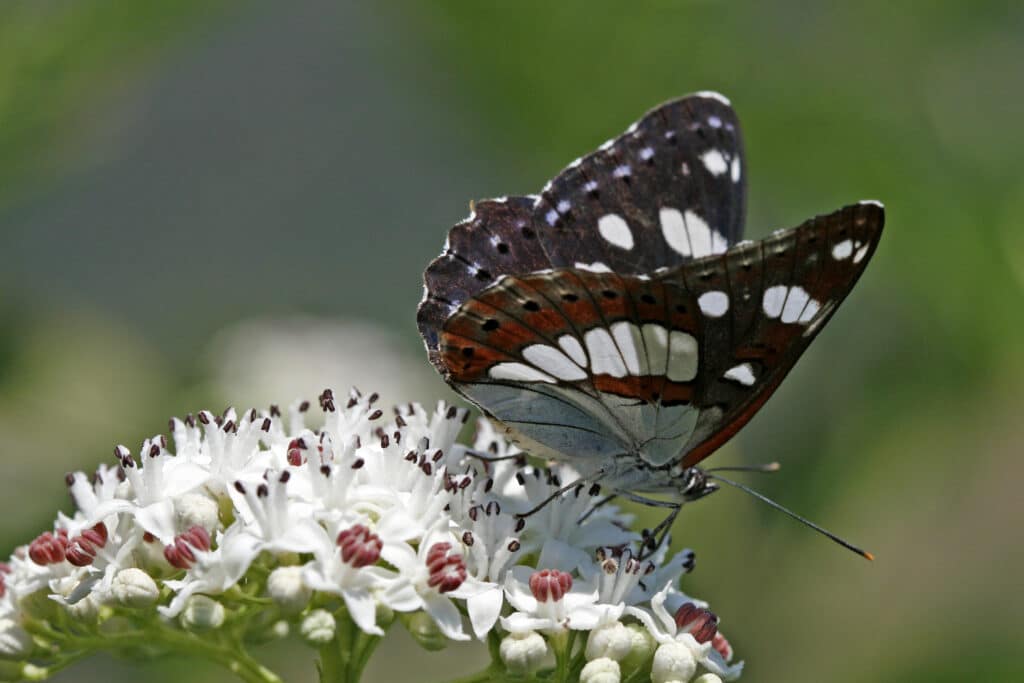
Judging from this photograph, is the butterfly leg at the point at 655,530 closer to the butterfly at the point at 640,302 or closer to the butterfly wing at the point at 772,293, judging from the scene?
the butterfly at the point at 640,302

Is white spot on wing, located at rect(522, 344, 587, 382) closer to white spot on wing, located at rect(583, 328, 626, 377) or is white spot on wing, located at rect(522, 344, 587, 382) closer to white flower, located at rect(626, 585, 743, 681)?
white spot on wing, located at rect(583, 328, 626, 377)

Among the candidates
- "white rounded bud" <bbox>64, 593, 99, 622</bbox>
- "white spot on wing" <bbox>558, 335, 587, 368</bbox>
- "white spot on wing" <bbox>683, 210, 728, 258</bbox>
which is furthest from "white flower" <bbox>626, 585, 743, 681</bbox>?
"white rounded bud" <bbox>64, 593, 99, 622</bbox>

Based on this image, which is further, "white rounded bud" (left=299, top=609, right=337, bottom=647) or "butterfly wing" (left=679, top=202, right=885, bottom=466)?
"butterfly wing" (left=679, top=202, right=885, bottom=466)

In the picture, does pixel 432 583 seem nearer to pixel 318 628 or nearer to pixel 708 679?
pixel 318 628

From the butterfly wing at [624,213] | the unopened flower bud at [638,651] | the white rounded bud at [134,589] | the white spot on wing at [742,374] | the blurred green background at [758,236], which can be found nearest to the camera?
the white rounded bud at [134,589]

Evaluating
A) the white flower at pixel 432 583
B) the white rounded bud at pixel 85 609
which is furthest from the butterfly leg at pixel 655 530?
the white rounded bud at pixel 85 609

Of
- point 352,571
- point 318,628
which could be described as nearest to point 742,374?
point 352,571

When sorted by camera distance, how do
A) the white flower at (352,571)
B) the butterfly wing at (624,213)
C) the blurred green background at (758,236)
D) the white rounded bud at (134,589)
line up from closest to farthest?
1. the white flower at (352,571)
2. the white rounded bud at (134,589)
3. the butterfly wing at (624,213)
4. the blurred green background at (758,236)
